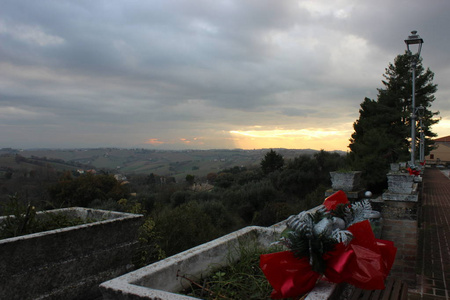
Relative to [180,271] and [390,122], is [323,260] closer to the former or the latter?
[180,271]

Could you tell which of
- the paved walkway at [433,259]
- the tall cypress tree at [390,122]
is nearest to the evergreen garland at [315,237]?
the paved walkway at [433,259]

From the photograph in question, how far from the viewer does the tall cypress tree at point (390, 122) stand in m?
18.1

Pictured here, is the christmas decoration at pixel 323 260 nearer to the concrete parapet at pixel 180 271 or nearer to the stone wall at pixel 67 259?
the concrete parapet at pixel 180 271

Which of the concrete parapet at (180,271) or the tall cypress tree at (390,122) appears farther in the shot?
the tall cypress tree at (390,122)

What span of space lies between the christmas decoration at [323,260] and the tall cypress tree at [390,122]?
695 inches

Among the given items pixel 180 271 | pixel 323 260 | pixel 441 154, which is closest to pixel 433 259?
pixel 323 260

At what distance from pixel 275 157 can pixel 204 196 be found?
45.7 feet

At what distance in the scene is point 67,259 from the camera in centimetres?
220

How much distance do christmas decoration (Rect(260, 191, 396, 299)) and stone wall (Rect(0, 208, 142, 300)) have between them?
1522 millimetres

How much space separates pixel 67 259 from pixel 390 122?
24538 mm

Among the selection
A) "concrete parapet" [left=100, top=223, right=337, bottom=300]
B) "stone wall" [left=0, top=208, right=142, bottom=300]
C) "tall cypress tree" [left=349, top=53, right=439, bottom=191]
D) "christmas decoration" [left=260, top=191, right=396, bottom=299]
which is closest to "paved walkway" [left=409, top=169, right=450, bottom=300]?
"concrete parapet" [left=100, top=223, right=337, bottom=300]

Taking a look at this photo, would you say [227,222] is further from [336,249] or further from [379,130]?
[379,130]

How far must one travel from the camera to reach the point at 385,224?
4.33 meters

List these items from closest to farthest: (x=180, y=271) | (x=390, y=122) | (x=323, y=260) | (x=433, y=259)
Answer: (x=323, y=260), (x=180, y=271), (x=433, y=259), (x=390, y=122)
